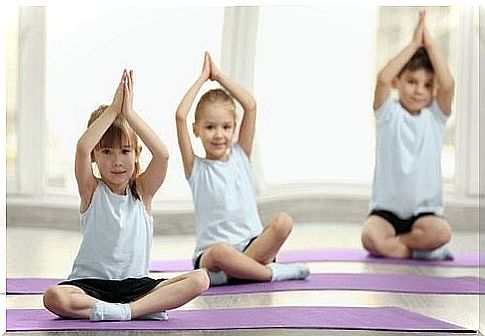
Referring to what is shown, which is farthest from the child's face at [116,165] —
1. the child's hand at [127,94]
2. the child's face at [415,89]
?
the child's face at [415,89]

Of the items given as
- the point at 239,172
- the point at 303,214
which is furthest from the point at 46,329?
the point at 303,214

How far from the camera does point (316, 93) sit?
383 centimetres

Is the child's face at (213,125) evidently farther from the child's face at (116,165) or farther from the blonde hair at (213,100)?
the child's face at (116,165)

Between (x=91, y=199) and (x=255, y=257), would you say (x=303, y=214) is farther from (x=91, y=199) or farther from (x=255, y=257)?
(x=91, y=199)

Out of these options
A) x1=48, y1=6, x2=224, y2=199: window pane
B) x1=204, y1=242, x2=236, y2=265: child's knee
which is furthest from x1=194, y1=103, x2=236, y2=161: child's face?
x1=204, y1=242, x2=236, y2=265: child's knee

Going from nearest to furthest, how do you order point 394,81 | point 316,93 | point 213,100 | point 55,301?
1. point 55,301
2. point 213,100
3. point 316,93
4. point 394,81

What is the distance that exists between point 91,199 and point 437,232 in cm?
142

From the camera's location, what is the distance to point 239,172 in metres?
3.55

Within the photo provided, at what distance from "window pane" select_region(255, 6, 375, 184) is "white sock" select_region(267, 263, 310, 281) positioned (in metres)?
0.31

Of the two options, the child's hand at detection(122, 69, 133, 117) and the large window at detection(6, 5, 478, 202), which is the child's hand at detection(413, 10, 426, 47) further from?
the child's hand at detection(122, 69, 133, 117)

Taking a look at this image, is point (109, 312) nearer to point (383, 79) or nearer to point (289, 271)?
point (289, 271)

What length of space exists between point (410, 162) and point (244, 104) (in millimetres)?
757

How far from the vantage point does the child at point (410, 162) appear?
3912mm

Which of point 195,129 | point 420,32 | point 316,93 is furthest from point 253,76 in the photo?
point 420,32
